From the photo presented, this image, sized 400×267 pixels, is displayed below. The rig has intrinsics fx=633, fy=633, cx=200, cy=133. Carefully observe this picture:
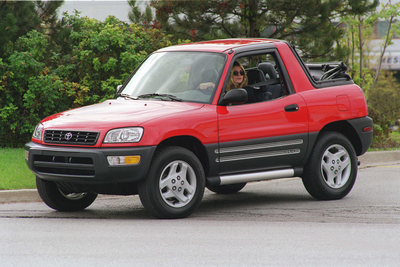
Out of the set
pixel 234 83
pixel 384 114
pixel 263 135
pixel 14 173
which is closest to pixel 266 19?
pixel 384 114

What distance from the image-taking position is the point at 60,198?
301 inches

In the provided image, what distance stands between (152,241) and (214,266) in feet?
3.48

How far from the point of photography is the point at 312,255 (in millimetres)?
5359

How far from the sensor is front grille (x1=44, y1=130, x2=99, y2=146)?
6590 mm

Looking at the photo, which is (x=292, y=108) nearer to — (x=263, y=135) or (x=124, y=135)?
(x=263, y=135)

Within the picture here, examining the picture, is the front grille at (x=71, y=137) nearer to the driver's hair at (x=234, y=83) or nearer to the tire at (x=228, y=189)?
the driver's hair at (x=234, y=83)

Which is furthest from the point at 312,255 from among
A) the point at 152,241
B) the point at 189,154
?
the point at 189,154

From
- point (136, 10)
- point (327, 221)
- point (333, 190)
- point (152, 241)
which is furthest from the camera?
point (136, 10)

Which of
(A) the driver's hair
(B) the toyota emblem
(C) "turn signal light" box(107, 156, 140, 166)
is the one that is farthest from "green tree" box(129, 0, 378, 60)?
(C) "turn signal light" box(107, 156, 140, 166)

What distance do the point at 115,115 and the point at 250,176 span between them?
5.97 feet

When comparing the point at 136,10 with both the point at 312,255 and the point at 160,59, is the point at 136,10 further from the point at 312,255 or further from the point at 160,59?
the point at 312,255

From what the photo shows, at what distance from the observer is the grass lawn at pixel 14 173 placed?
8920 mm

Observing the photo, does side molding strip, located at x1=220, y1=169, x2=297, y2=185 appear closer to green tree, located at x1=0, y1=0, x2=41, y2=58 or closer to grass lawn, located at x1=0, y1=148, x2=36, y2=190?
grass lawn, located at x1=0, y1=148, x2=36, y2=190

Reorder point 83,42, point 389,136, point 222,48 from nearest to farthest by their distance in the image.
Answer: point 222,48 → point 83,42 → point 389,136
